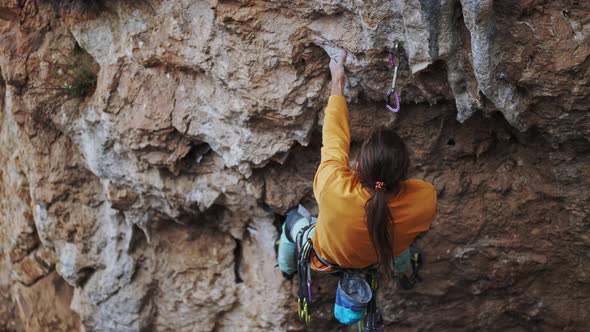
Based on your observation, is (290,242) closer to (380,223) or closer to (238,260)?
(238,260)

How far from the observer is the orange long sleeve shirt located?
2564 millimetres

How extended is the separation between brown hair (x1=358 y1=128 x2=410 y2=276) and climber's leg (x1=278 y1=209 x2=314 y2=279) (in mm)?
851

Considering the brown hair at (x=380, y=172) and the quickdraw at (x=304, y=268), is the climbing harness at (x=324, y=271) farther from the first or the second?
the brown hair at (x=380, y=172)

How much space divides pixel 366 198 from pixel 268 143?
1030 mm

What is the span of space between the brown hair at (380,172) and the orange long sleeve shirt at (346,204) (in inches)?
2.1

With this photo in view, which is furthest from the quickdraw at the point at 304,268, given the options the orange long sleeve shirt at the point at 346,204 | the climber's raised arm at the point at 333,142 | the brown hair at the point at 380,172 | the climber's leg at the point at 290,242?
the brown hair at the point at 380,172

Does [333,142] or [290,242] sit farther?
[290,242]

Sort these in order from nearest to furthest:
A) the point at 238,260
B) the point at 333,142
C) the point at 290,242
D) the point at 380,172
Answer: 1. the point at 380,172
2. the point at 333,142
3. the point at 290,242
4. the point at 238,260

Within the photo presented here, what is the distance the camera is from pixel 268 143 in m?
3.45

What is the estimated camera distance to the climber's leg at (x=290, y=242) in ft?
11.1

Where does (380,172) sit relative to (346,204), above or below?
above

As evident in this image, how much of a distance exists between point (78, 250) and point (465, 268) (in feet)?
8.00

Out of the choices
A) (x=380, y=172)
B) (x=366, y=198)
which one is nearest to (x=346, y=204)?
(x=366, y=198)

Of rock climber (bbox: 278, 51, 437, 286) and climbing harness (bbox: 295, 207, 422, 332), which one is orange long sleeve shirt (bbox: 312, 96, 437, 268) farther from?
climbing harness (bbox: 295, 207, 422, 332)
